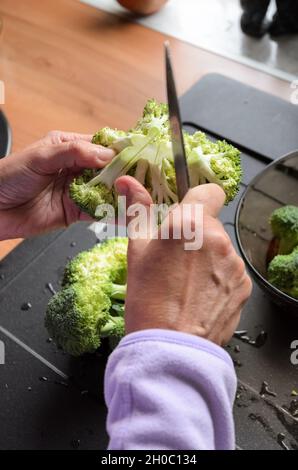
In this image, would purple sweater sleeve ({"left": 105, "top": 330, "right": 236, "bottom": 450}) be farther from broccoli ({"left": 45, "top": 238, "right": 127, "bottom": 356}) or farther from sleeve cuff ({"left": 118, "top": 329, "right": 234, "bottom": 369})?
broccoli ({"left": 45, "top": 238, "right": 127, "bottom": 356})

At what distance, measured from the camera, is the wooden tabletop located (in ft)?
4.08

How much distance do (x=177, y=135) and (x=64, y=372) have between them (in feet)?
1.47

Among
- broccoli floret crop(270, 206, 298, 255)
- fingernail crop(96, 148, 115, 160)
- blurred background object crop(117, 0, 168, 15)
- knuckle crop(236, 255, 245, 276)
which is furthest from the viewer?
blurred background object crop(117, 0, 168, 15)

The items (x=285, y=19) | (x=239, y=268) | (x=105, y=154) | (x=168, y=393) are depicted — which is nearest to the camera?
(x=168, y=393)

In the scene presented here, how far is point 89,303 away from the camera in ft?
2.76

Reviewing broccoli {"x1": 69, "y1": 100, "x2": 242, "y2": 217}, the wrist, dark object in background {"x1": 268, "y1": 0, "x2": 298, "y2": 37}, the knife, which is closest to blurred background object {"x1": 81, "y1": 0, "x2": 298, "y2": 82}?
dark object in background {"x1": 268, "y1": 0, "x2": 298, "y2": 37}

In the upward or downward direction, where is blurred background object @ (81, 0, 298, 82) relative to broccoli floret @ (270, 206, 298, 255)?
upward

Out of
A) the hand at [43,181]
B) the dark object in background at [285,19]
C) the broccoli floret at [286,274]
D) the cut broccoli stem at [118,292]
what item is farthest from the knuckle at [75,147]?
the dark object in background at [285,19]

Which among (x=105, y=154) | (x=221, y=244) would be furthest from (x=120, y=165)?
(x=221, y=244)

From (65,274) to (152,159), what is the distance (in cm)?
28

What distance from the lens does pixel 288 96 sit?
1239mm

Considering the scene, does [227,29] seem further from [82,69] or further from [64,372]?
[64,372]
